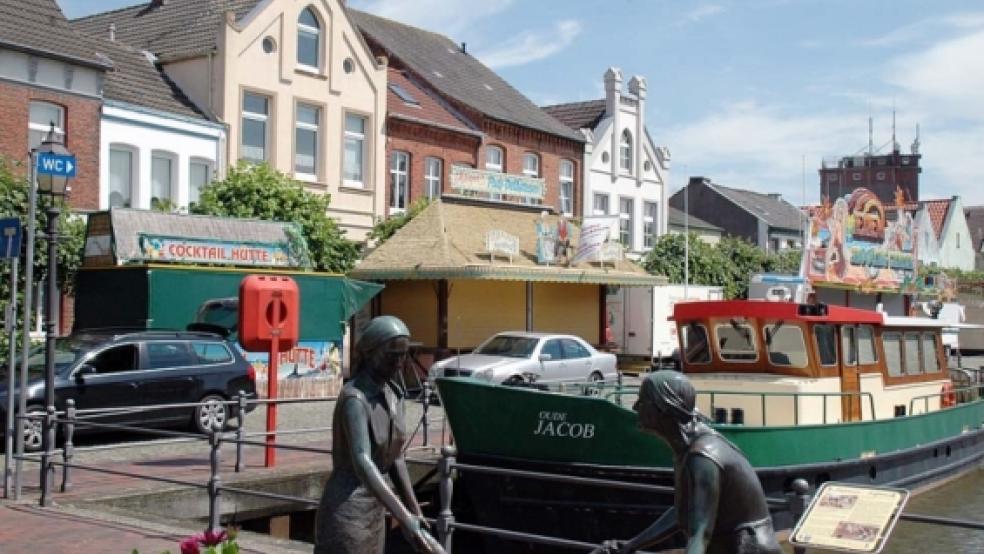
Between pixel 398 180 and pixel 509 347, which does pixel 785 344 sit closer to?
pixel 509 347

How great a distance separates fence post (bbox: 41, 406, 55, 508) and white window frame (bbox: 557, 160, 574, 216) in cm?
2941

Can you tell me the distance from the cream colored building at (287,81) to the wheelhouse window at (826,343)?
16612mm

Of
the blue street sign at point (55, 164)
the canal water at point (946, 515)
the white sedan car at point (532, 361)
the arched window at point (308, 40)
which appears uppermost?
the arched window at point (308, 40)

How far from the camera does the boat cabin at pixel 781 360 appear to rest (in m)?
15.5

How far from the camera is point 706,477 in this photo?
4426 millimetres

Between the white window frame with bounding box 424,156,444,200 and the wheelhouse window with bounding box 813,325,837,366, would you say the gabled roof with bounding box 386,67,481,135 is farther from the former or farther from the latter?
the wheelhouse window with bounding box 813,325,837,366

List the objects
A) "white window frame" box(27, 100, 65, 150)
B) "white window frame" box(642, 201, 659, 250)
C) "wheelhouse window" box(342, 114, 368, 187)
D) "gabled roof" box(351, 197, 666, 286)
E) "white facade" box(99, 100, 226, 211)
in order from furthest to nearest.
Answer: "white window frame" box(642, 201, 659, 250) < "wheelhouse window" box(342, 114, 368, 187) < "gabled roof" box(351, 197, 666, 286) < "white facade" box(99, 100, 226, 211) < "white window frame" box(27, 100, 65, 150)

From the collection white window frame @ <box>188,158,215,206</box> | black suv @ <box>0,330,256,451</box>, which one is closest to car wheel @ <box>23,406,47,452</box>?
black suv @ <box>0,330,256,451</box>

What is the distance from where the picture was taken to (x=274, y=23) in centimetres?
2944

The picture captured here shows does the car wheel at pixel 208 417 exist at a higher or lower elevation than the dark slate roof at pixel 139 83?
lower

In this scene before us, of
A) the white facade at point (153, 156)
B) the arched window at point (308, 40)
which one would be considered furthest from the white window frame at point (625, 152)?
the white facade at point (153, 156)

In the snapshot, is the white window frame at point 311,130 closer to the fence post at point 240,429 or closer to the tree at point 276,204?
the tree at point 276,204

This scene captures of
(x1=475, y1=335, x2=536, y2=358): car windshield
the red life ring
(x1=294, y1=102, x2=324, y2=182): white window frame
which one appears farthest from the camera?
(x1=294, y1=102, x2=324, y2=182): white window frame

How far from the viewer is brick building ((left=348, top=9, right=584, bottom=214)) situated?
33.7 metres
